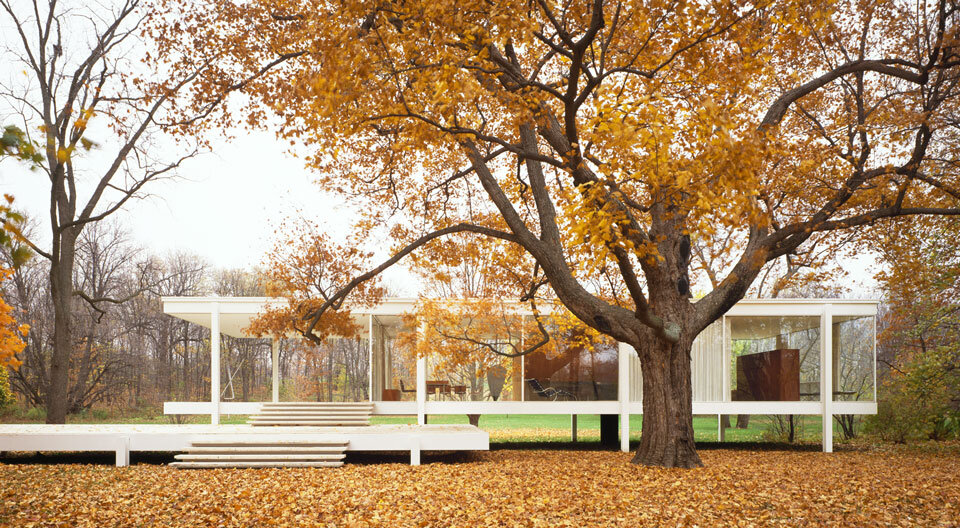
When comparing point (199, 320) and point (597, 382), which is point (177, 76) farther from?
point (597, 382)

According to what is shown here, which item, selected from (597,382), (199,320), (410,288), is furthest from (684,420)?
(410,288)

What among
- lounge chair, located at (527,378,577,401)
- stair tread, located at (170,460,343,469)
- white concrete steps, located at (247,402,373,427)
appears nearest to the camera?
stair tread, located at (170,460,343,469)

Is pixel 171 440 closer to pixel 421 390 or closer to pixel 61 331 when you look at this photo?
pixel 421 390

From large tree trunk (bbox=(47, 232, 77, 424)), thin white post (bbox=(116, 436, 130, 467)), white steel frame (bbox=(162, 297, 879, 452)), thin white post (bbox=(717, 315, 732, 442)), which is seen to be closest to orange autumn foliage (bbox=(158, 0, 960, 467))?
white steel frame (bbox=(162, 297, 879, 452))

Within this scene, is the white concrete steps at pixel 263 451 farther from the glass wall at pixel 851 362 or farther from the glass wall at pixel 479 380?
the glass wall at pixel 851 362

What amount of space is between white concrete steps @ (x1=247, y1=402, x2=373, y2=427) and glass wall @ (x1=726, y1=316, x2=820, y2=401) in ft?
23.9

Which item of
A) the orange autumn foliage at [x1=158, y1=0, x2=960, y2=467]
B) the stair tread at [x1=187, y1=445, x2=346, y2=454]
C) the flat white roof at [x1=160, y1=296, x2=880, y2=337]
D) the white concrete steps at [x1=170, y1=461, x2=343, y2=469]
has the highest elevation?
the orange autumn foliage at [x1=158, y1=0, x2=960, y2=467]

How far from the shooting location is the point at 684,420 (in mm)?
10172

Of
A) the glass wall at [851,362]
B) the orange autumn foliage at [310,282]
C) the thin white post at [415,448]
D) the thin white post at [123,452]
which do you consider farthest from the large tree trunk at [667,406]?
the thin white post at [123,452]

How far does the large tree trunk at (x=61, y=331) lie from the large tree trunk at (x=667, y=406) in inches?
446

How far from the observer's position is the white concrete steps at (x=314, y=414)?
13.7m

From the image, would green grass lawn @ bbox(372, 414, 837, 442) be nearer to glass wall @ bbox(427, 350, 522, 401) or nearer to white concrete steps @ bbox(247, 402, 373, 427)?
glass wall @ bbox(427, 350, 522, 401)

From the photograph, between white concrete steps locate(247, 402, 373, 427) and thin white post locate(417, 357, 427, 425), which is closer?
white concrete steps locate(247, 402, 373, 427)

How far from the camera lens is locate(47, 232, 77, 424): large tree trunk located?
14.9 metres
